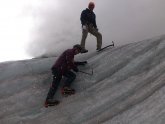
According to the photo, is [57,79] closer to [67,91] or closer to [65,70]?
[65,70]

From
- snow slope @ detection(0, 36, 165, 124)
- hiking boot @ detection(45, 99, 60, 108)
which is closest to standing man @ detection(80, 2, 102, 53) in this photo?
snow slope @ detection(0, 36, 165, 124)

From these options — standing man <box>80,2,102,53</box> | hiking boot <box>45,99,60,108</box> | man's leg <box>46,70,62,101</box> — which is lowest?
hiking boot <box>45,99,60,108</box>

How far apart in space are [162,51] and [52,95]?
336cm

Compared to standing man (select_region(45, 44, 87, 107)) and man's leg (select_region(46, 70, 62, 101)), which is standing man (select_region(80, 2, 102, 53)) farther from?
man's leg (select_region(46, 70, 62, 101))

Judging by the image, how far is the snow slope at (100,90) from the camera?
34.6 ft

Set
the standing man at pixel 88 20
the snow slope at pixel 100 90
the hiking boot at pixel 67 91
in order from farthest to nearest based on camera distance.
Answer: the standing man at pixel 88 20 → the hiking boot at pixel 67 91 → the snow slope at pixel 100 90

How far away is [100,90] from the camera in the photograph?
39.5 ft

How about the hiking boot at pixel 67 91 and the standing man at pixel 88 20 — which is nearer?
the hiking boot at pixel 67 91

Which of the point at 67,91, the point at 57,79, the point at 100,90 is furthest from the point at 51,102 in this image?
the point at 100,90

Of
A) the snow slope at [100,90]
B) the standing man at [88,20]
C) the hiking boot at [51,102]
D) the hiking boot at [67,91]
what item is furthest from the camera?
the standing man at [88,20]


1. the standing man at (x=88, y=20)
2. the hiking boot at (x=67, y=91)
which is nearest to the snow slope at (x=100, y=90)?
the hiking boot at (x=67, y=91)

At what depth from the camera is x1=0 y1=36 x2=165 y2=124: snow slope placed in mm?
10531

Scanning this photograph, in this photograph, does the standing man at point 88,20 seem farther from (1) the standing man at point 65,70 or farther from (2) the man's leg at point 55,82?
(2) the man's leg at point 55,82

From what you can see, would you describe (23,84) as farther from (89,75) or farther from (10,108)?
(89,75)
